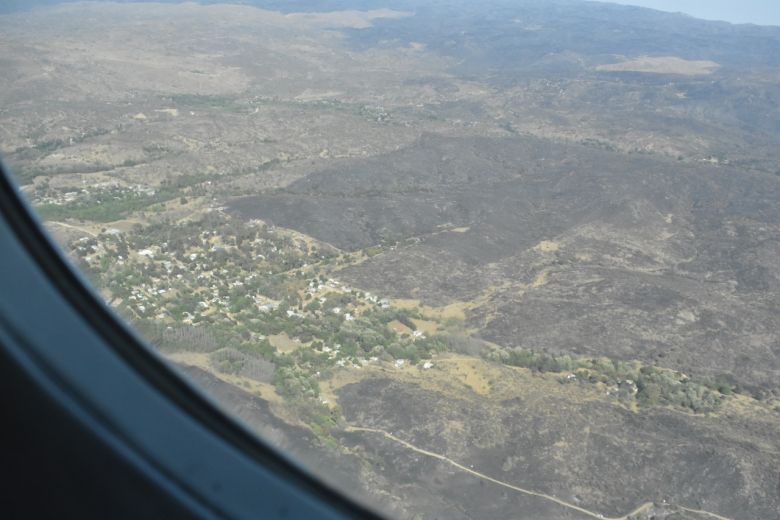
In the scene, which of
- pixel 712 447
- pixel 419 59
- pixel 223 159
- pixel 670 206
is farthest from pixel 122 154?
pixel 419 59

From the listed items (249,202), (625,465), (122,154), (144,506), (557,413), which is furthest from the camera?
(122,154)

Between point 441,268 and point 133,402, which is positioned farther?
point 441,268

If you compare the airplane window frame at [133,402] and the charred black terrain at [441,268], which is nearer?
the airplane window frame at [133,402]

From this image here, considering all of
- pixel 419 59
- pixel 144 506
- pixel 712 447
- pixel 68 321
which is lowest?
pixel 419 59

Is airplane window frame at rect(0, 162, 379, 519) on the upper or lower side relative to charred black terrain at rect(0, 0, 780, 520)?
upper

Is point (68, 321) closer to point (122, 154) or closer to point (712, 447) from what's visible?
point (712, 447)

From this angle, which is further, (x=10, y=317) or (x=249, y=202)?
(x=249, y=202)

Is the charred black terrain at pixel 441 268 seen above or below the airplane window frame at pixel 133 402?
below

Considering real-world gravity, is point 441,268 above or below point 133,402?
below
